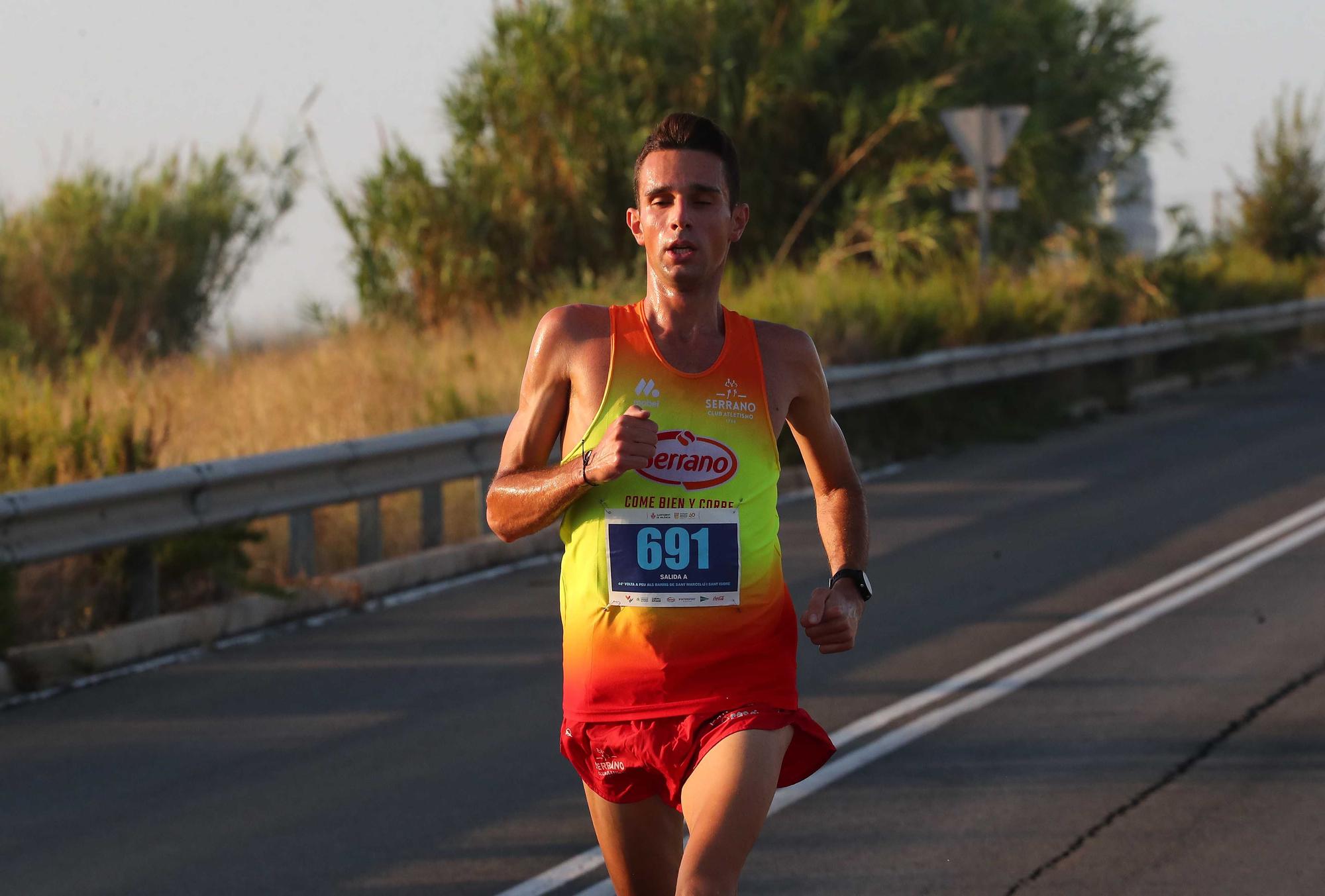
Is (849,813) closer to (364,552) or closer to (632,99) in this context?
(364,552)

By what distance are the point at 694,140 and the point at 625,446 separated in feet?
2.16

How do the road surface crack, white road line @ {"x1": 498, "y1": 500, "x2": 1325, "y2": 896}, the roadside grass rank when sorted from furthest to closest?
1. the roadside grass
2. white road line @ {"x1": 498, "y1": 500, "x2": 1325, "y2": 896}
3. the road surface crack

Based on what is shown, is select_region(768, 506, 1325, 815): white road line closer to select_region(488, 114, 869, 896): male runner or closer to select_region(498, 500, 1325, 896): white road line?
select_region(498, 500, 1325, 896): white road line

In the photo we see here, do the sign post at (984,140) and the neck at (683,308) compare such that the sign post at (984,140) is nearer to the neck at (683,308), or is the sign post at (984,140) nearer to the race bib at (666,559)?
the neck at (683,308)

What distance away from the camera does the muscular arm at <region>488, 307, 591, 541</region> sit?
382cm

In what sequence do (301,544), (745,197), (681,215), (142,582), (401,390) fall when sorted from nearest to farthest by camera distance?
1. (681,215)
2. (142,582)
3. (301,544)
4. (401,390)
5. (745,197)

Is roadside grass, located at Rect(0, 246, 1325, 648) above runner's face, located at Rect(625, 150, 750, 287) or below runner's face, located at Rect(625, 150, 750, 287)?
below

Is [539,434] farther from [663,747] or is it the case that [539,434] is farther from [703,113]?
[703,113]

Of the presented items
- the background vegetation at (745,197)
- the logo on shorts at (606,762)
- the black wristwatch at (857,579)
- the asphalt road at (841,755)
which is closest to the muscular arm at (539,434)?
the logo on shorts at (606,762)

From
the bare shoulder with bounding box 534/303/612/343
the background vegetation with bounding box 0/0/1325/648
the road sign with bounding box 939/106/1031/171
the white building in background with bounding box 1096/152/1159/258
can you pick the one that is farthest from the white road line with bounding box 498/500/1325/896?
the white building in background with bounding box 1096/152/1159/258

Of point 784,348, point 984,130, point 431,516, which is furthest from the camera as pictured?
point 984,130

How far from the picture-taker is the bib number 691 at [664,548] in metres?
3.76

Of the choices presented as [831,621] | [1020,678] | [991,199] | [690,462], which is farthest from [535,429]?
[991,199]

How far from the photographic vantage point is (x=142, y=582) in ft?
29.7
